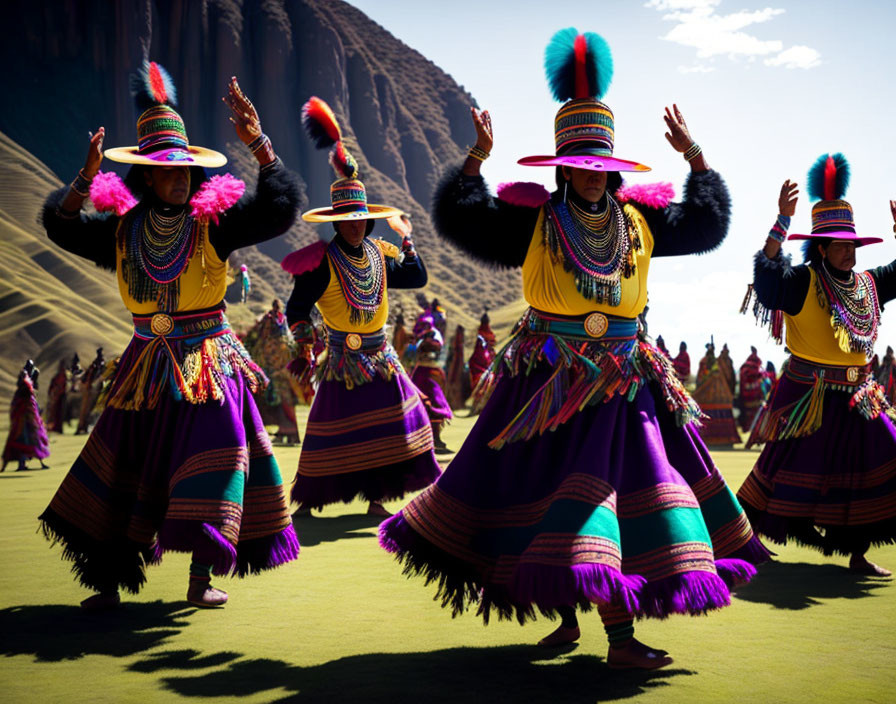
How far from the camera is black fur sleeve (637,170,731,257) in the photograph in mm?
4473

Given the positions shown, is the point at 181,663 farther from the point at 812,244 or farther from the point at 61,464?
the point at 61,464

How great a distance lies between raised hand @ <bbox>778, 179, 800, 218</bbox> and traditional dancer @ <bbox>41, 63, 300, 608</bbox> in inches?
109

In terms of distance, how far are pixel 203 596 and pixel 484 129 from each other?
269 cm

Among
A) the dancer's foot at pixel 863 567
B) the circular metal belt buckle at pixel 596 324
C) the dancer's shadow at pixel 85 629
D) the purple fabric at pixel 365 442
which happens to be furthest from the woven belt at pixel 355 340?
the dancer's foot at pixel 863 567

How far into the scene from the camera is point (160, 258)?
5.21 m

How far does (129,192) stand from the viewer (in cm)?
562

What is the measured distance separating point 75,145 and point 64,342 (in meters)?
37.0

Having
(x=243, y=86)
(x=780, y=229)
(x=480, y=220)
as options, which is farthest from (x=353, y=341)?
(x=243, y=86)

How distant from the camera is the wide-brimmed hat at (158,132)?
5.24m

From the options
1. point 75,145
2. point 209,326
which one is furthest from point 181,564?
point 75,145

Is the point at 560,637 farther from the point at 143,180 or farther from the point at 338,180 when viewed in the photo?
the point at 338,180

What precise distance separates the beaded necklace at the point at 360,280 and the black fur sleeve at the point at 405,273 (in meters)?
0.30

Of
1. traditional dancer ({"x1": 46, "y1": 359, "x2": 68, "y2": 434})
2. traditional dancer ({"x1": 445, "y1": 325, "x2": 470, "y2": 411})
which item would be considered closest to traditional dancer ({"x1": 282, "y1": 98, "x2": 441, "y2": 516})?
traditional dancer ({"x1": 46, "y1": 359, "x2": 68, "y2": 434})

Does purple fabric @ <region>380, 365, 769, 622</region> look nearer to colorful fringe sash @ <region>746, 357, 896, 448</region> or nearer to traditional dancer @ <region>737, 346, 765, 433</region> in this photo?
colorful fringe sash @ <region>746, 357, 896, 448</region>
